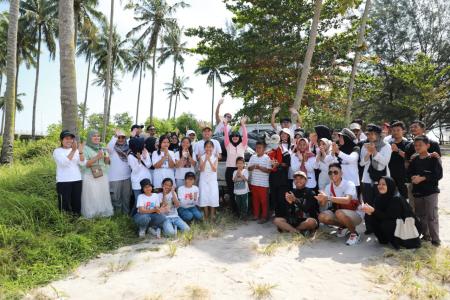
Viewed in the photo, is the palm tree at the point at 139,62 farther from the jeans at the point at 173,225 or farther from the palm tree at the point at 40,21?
the jeans at the point at 173,225

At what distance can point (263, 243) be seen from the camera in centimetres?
580

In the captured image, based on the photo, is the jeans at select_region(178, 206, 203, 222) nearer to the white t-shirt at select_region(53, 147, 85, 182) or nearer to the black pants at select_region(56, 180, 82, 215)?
the black pants at select_region(56, 180, 82, 215)

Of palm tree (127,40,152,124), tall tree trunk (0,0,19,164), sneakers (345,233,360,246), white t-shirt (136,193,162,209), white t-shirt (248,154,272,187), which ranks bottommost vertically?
sneakers (345,233,360,246)

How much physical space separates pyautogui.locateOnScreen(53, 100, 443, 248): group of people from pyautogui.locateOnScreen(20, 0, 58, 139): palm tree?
22.2 metres

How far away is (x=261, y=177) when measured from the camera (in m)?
6.96

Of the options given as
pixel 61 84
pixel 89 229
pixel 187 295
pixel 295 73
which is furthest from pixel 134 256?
pixel 295 73

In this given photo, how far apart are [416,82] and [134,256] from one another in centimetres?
2666

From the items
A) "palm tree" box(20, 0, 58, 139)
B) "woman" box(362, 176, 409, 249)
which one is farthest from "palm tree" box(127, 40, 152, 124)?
"woman" box(362, 176, 409, 249)

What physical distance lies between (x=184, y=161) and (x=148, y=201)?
1171 millimetres

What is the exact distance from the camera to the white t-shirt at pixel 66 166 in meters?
5.74

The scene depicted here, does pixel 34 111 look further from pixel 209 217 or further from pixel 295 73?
pixel 209 217

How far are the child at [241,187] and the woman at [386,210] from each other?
2.37 metres

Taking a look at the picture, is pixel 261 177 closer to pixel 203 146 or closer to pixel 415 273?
pixel 203 146

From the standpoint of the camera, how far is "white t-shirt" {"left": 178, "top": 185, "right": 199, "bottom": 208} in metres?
6.68
